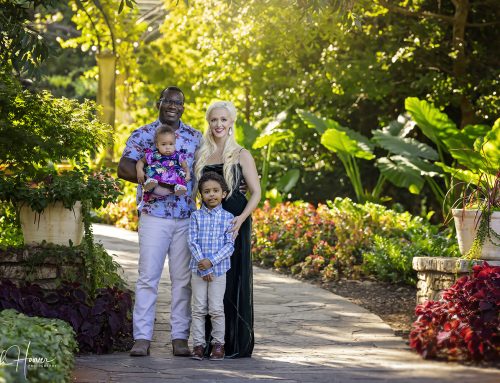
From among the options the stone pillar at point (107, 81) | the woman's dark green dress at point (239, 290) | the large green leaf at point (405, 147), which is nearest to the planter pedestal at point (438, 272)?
the woman's dark green dress at point (239, 290)

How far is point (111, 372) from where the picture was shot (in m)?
5.95

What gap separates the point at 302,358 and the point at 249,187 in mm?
1211

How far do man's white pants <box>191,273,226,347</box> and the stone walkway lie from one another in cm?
18

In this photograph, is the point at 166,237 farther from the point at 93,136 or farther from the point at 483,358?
the point at 483,358

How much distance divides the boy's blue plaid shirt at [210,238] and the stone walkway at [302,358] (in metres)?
0.65

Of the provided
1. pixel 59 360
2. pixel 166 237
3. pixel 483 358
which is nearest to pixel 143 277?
pixel 166 237

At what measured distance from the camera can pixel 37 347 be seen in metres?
5.13

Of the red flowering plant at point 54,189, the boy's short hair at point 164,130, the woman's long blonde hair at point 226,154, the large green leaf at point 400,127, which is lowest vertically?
the red flowering plant at point 54,189

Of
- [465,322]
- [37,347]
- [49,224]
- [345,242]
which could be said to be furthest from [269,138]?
[37,347]

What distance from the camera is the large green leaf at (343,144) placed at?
556 inches

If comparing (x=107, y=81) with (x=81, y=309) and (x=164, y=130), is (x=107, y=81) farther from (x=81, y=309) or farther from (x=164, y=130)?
(x=164, y=130)

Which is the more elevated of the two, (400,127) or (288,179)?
(400,127)

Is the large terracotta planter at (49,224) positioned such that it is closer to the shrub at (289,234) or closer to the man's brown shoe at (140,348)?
the man's brown shoe at (140,348)

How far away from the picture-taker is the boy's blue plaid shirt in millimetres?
6469
